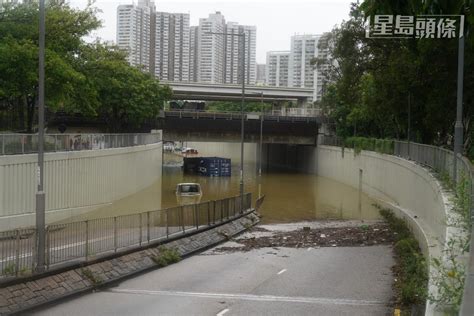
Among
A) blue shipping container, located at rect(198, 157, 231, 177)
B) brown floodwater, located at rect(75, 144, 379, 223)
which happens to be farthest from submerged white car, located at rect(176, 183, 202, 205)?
blue shipping container, located at rect(198, 157, 231, 177)

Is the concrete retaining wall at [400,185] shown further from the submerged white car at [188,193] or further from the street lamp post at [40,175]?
the submerged white car at [188,193]

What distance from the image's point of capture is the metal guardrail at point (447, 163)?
5402 mm

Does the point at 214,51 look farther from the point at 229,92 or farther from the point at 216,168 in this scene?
the point at 216,168

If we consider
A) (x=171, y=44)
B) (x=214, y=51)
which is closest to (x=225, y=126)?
(x=171, y=44)

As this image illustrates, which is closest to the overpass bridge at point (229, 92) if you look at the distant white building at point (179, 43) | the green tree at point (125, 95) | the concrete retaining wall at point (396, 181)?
the distant white building at point (179, 43)

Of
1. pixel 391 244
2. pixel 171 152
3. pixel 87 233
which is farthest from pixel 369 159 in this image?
pixel 171 152

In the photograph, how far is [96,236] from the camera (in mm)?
19844

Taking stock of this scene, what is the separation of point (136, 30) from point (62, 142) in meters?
80.6

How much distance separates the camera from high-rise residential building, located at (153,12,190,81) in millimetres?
119500

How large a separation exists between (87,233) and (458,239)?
1163 cm

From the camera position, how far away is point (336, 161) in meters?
72.9

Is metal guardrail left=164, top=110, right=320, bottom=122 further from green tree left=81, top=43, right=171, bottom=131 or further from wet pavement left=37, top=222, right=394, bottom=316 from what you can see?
wet pavement left=37, top=222, right=394, bottom=316

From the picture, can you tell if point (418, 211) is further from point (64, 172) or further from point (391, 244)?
point (64, 172)

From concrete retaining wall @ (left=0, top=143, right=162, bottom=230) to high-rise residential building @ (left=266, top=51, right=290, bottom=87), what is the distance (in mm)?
132828
